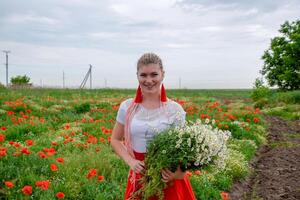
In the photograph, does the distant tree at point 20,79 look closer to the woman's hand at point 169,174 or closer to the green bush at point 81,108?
the green bush at point 81,108

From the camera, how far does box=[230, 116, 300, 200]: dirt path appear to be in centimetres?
780

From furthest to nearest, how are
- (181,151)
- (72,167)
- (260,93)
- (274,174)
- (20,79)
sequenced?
(20,79)
(260,93)
(274,174)
(72,167)
(181,151)

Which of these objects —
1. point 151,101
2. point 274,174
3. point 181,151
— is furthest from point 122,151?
point 274,174

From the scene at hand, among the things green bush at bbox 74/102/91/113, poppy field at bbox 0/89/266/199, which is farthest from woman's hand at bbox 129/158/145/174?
green bush at bbox 74/102/91/113

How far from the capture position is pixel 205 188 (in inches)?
264

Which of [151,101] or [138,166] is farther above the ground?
[151,101]

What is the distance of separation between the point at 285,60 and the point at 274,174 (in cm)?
2964

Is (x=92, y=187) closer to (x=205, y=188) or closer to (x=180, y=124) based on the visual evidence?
(x=205, y=188)

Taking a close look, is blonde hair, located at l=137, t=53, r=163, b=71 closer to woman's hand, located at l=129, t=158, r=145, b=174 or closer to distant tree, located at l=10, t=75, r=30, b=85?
woman's hand, located at l=129, t=158, r=145, b=174

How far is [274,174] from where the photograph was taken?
922 centimetres

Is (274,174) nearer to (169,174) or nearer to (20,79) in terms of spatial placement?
(169,174)

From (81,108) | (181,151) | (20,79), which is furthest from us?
(20,79)

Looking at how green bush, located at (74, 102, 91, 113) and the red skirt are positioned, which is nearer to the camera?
the red skirt

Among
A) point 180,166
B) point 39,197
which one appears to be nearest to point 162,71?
point 180,166
